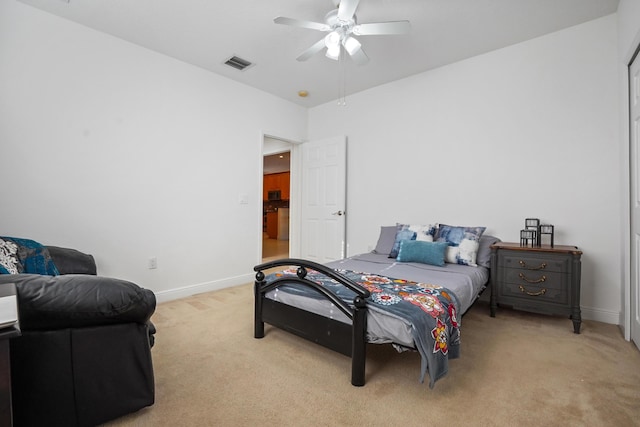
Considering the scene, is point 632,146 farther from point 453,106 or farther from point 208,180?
point 208,180

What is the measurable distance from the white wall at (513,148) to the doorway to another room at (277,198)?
16.4 feet

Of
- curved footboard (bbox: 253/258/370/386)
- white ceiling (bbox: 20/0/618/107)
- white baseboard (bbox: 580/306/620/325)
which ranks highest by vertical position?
white ceiling (bbox: 20/0/618/107)

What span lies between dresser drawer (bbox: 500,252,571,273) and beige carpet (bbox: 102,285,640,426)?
0.53m

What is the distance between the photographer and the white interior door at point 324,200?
4.51 metres

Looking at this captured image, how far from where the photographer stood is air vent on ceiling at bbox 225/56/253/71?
3521 millimetres

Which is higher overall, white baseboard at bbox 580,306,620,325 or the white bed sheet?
the white bed sheet

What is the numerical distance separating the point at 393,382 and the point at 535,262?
179 cm

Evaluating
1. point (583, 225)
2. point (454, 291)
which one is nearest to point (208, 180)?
point (454, 291)

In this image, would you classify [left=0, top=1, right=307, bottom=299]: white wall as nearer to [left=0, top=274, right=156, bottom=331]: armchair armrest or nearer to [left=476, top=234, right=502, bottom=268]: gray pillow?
[left=0, top=274, right=156, bottom=331]: armchair armrest

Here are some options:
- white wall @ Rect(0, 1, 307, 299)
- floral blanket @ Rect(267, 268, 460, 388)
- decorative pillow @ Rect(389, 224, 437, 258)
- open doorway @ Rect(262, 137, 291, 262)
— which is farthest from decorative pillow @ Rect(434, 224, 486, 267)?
open doorway @ Rect(262, 137, 291, 262)

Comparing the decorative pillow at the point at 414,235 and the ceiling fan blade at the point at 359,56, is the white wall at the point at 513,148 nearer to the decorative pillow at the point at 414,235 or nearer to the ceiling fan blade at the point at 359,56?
the decorative pillow at the point at 414,235

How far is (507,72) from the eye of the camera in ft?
10.6

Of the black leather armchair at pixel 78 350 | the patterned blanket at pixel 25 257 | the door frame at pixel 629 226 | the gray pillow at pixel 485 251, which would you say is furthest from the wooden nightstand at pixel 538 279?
the patterned blanket at pixel 25 257

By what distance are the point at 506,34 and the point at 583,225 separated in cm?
198
